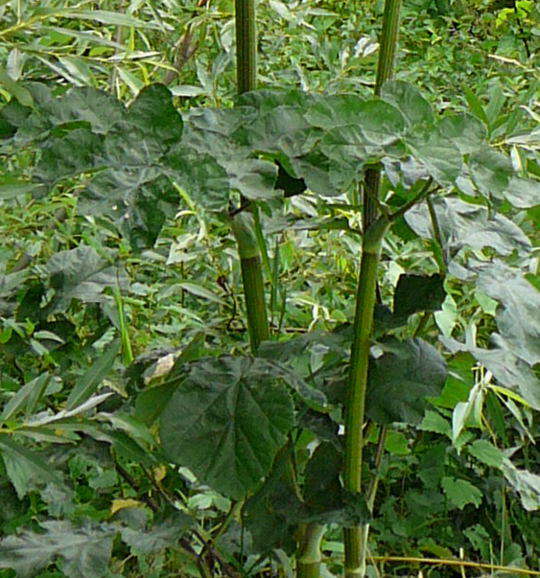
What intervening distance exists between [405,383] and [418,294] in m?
0.07

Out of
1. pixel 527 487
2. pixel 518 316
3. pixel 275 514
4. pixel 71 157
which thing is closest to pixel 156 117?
pixel 71 157

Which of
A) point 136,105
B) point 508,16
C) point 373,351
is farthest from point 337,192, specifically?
point 508,16

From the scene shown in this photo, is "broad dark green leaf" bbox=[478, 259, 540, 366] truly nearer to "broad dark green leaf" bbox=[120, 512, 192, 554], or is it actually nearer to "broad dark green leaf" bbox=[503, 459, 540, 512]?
"broad dark green leaf" bbox=[120, 512, 192, 554]

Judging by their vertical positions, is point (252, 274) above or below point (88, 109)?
below

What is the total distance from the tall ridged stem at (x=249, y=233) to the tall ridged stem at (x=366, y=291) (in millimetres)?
85

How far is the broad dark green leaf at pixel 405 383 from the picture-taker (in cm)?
68

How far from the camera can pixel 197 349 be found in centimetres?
77

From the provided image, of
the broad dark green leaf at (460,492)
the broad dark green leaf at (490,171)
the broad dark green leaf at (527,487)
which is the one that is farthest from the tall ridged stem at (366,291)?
the broad dark green leaf at (460,492)

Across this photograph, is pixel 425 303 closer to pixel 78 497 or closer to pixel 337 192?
pixel 337 192

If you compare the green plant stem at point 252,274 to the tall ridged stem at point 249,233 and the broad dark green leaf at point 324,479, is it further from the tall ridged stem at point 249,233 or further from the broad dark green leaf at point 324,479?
the broad dark green leaf at point 324,479

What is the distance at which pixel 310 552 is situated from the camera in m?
0.77

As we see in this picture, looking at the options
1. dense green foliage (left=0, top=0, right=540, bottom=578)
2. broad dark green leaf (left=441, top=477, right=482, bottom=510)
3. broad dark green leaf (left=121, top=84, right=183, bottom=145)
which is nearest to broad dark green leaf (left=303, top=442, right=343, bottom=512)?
dense green foliage (left=0, top=0, right=540, bottom=578)

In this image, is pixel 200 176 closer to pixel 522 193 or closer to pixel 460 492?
pixel 522 193

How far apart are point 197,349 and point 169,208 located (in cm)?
29
